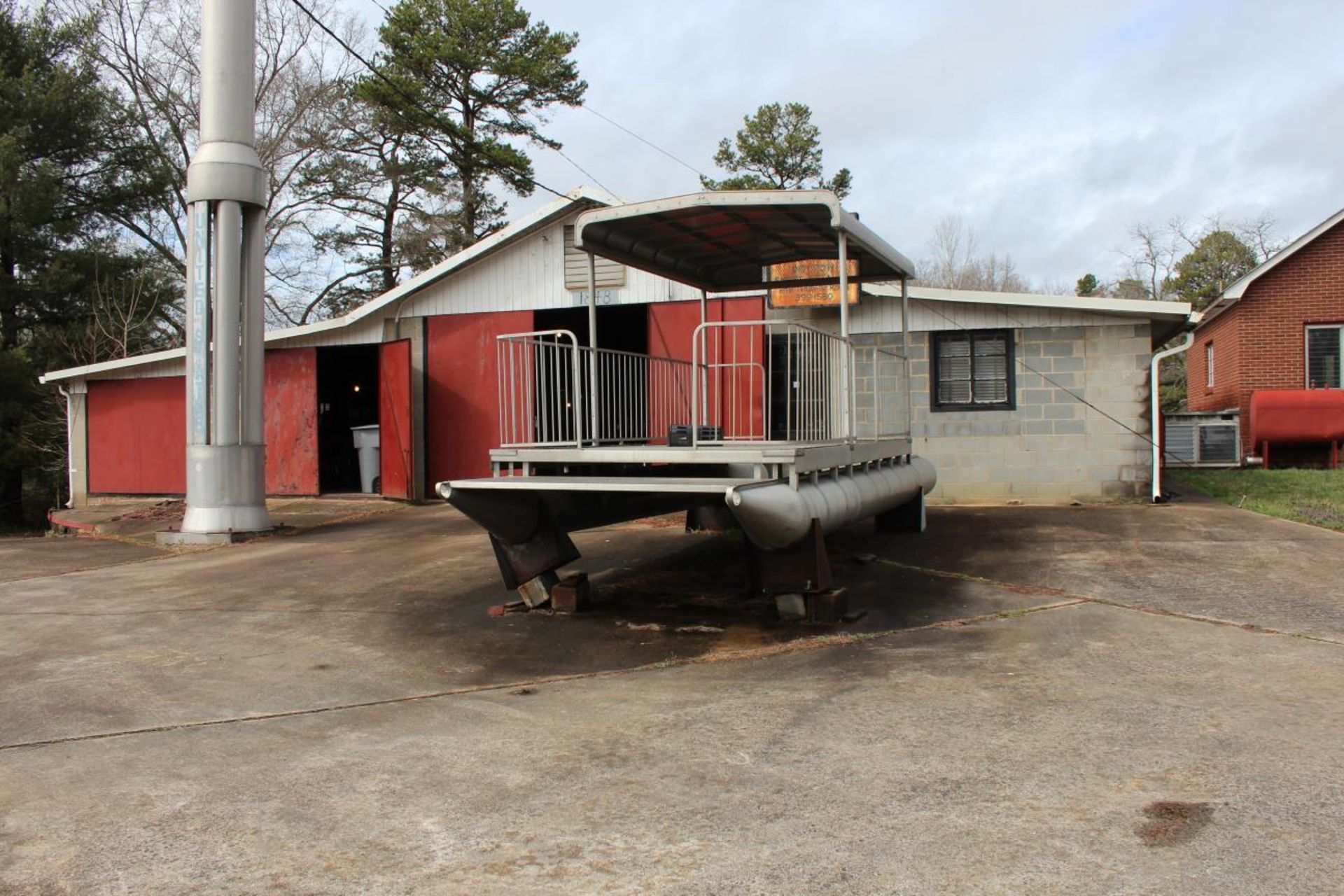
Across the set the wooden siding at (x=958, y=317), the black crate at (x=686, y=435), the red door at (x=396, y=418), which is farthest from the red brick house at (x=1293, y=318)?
the red door at (x=396, y=418)

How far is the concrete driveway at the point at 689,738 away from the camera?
290 centimetres

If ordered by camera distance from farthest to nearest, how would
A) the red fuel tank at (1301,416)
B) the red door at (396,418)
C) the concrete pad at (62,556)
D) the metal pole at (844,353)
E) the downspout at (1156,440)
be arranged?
the red fuel tank at (1301,416) < the red door at (396,418) < the downspout at (1156,440) < the concrete pad at (62,556) < the metal pole at (844,353)

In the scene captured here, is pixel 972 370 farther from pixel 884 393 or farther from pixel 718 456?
pixel 718 456

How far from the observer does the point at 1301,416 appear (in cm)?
1775

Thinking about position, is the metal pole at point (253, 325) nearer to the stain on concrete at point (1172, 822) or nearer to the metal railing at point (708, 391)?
the metal railing at point (708, 391)

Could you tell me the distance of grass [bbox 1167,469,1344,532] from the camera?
11.0 metres

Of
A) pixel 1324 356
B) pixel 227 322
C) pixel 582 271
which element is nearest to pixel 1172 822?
pixel 227 322

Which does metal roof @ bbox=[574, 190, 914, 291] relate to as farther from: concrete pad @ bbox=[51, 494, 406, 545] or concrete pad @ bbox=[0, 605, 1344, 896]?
concrete pad @ bbox=[51, 494, 406, 545]

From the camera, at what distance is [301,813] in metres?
3.34

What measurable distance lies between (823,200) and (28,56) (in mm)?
28105

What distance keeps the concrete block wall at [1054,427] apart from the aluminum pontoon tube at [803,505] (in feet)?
17.2

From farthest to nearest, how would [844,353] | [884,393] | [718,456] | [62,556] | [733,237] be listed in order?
1. [884,393]
2. [62,556]
3. [733,237]
4. [844,353]
5. [718,456]

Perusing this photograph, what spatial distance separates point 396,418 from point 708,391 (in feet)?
20.2

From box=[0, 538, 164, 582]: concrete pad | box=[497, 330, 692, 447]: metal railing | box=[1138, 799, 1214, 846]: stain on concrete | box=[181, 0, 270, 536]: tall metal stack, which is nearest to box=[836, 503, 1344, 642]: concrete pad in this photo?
box=[497, 330, 692, 447]: metal railing
